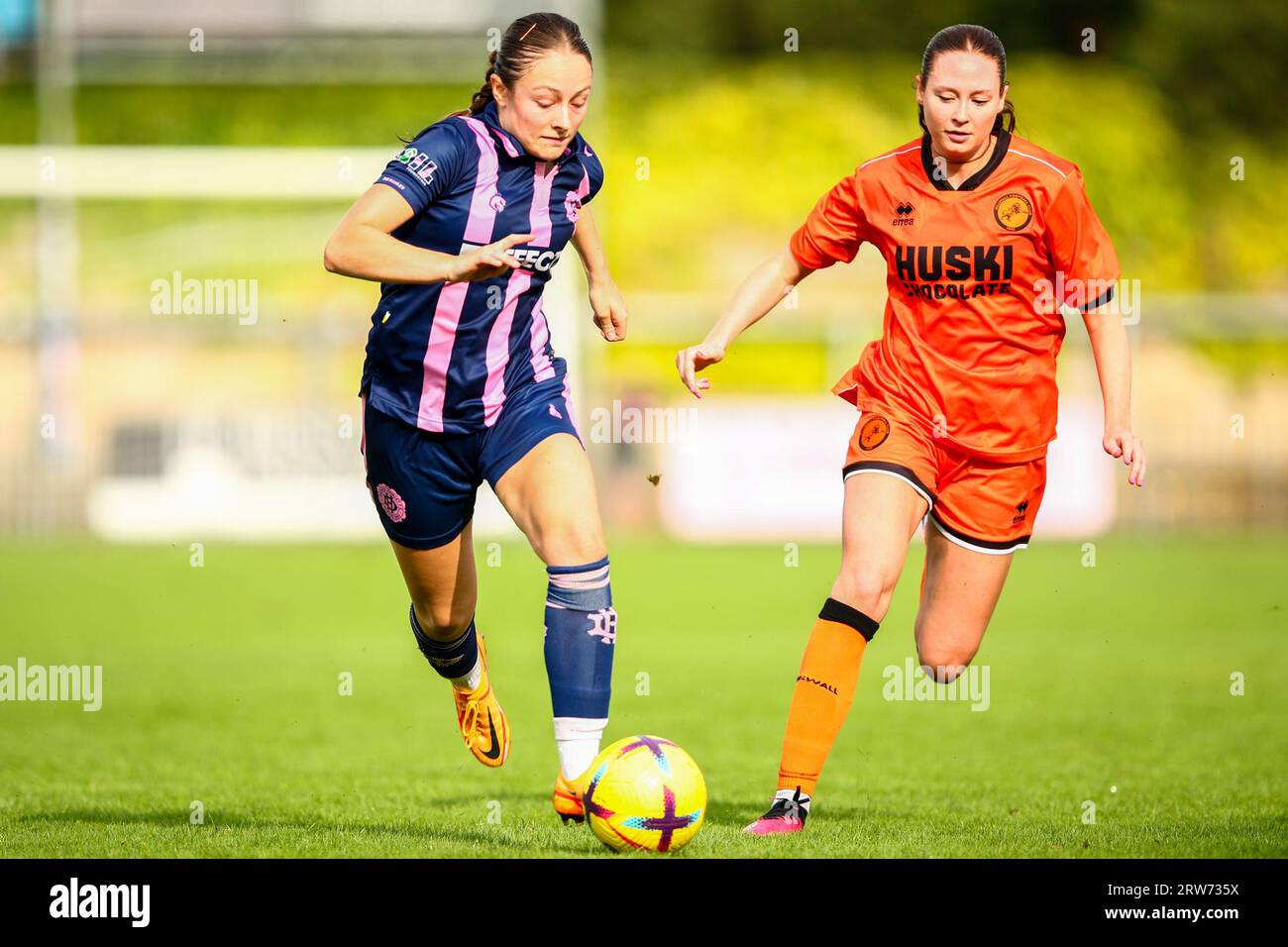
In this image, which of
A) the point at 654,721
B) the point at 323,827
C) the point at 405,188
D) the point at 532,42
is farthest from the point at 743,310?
the point at 654,721

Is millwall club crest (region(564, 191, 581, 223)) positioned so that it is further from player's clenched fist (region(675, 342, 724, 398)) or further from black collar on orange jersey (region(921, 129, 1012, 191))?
black collar on orange jersey (region(921, 129, 1012, 191))

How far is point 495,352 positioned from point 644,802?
1621 millimetres

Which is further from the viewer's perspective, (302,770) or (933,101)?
(302,770)

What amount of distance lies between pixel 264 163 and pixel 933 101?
A: 18958 mm

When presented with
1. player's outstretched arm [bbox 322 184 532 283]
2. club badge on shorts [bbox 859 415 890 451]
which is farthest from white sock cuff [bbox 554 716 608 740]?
player's outstretched arm [bbox 322 184 532 283]

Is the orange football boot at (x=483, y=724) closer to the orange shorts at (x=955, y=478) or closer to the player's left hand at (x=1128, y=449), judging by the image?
the orange shorts at (x=955, y=478)

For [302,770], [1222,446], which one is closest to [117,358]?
[1222,446]

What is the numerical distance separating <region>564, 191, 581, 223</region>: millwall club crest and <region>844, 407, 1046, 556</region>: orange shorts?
123 centimetres

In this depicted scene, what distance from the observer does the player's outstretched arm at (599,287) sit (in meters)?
6.69

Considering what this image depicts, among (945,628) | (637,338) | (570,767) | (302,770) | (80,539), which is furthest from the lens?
(637,338)

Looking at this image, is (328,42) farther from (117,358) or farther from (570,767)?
(570,767)

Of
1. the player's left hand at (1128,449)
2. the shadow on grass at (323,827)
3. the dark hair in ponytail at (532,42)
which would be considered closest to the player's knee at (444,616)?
the shadow on grass at (323,827)

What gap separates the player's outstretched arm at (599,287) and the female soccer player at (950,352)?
0.45 m

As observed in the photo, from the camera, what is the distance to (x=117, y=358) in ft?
103
